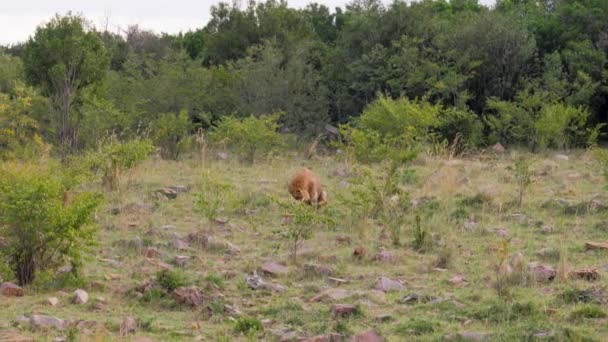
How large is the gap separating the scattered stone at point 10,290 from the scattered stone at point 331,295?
7.61 ft

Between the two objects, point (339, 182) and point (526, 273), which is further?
point (339, 182)

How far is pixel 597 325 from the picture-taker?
5645mm

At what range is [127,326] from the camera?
18.5 feet

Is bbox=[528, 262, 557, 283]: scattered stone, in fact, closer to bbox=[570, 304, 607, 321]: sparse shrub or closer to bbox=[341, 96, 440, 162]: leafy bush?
bbox=[570, 304, 607, 321]: sparse shrub

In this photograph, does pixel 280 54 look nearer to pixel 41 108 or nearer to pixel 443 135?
pixel 443 135

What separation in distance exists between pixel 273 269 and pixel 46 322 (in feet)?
7.97

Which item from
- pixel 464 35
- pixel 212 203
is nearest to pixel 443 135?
pixel 464 35

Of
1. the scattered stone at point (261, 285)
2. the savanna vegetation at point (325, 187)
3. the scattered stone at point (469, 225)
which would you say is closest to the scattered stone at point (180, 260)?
the savanna vegetation at point (325, 187)

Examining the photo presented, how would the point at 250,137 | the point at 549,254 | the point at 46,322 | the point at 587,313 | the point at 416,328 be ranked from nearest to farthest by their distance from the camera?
1. the point at 46,322
2. the point at 416,328
3. the point at 587,313
4. the point at 549,254
5. the point at 250,137

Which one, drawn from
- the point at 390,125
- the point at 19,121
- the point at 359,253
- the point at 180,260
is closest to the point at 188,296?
the point at 180,260

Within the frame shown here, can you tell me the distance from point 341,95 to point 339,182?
9.30 meters

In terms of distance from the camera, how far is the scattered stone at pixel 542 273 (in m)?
6.95

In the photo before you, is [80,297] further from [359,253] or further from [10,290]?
[359,253]

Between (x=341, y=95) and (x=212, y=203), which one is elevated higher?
(x=341, y=95)
